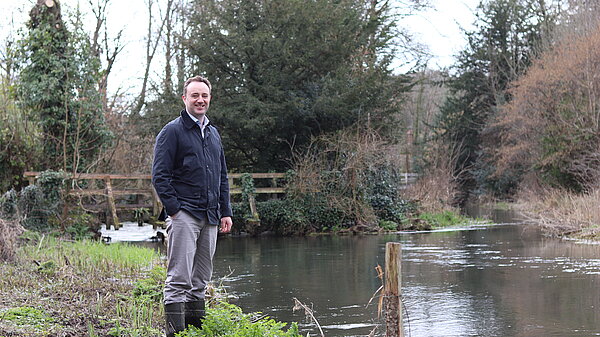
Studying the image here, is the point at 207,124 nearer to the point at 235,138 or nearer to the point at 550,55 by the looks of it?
the point at 235,138

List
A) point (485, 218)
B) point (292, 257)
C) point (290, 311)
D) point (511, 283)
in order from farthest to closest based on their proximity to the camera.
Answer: point (485, 218)
point (292, 257)
point (511, 283)
point (290, 311)

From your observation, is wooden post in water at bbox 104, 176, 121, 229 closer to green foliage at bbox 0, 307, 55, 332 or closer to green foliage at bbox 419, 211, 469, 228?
green foliage at bbox 419, 211, 469, 228

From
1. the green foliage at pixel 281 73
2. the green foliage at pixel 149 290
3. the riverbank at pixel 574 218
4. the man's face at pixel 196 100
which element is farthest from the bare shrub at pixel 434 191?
the man's face at pixel 196 100

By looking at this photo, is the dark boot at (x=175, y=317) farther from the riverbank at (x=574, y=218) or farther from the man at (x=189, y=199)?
the riverbank at (x=574, y=218)

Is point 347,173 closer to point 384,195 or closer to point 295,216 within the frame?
point 384,195

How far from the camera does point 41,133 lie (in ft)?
64.9

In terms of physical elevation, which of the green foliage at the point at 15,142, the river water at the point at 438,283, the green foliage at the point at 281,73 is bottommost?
the river water at the point at 438,283

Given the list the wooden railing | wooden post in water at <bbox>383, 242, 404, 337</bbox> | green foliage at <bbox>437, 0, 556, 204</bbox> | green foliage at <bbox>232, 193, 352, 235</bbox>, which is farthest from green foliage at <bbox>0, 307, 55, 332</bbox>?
green foliage at <bbox>437, 0, 556, 204</bbox>

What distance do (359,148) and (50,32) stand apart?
1004 cm

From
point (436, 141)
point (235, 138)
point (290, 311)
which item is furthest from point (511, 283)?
point (436, 141)

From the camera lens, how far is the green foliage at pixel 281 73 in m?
25.1

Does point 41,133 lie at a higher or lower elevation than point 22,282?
higher

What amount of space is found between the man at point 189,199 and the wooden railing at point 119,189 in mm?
10767

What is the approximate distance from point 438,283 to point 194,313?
6856 millimetres
